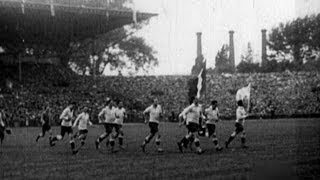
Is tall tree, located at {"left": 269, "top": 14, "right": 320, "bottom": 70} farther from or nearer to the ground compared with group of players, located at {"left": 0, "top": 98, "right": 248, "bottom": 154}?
farther from the ground

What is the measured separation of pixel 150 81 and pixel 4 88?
17372 mm

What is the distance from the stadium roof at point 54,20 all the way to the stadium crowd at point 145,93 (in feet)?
13.1

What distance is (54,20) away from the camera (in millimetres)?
51406

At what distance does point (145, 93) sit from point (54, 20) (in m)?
13.1

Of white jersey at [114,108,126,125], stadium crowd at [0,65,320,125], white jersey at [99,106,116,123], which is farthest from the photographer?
stadium crowd at [0,65,320,125]

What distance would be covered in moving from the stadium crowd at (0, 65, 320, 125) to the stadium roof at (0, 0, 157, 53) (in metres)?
3.99

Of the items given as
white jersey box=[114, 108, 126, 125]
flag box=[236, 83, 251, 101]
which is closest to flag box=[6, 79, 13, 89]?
flag box=[236, 83, 251, 101]

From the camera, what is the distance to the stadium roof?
47188mm

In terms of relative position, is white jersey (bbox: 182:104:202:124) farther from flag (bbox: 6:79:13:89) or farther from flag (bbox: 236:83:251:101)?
flag (bbox: 6:79:13:89)

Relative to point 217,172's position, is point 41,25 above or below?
above

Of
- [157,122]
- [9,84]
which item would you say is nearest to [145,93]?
[9,84]

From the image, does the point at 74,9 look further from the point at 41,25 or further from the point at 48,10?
the point at 41,25

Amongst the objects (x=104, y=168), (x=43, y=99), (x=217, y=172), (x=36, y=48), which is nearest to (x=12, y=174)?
(x=104, y=168)

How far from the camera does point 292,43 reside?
282 ft
